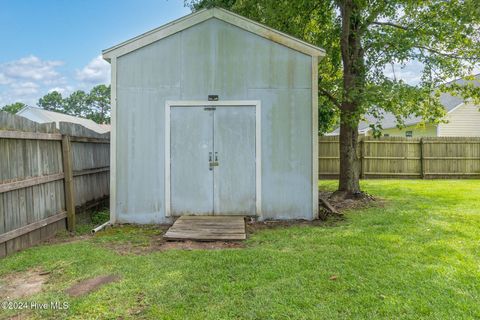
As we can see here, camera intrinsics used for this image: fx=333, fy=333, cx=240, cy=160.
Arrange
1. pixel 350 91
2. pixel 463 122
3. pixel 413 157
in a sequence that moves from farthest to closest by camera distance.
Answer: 1. pixel 463 122
2. pixel 413 157
3. pixel 350 91

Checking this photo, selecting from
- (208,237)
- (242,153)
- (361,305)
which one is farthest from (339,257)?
(242,153)

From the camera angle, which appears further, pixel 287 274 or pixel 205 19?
pixel 205 19

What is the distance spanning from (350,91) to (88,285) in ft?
19.9

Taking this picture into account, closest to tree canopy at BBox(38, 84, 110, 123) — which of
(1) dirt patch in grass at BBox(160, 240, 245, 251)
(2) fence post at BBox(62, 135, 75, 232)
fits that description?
(2) fence post at BBox(62, 135, 75, 232)

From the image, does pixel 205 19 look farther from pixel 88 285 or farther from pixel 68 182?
pixel 88 285

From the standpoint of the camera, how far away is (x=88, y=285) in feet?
10.7

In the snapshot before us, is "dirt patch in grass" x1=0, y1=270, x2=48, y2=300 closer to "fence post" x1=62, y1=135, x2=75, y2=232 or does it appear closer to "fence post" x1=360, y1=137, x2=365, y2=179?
"fence post" x1=62, y1=135, x2=75, y2=232

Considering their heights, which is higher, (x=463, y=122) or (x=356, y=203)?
(x=463, y=122)

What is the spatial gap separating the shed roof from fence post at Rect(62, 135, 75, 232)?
1731mm

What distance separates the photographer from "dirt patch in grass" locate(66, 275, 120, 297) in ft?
10.1

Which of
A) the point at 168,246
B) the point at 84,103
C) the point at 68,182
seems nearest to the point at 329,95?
the point at 168,246

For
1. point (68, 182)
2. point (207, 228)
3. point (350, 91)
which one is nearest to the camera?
point (207, 228)

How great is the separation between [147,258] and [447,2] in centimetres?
795

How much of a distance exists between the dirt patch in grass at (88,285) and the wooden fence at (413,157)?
35.3ft
